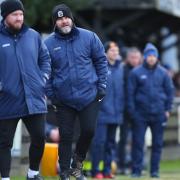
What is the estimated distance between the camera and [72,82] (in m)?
10.9

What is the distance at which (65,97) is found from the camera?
10.9m

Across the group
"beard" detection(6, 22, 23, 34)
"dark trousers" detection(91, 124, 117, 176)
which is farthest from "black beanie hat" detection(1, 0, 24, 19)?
"dark trousers" detection(91, 124, 117, 176)

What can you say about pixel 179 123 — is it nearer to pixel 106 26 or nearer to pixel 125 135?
pixel 125 135

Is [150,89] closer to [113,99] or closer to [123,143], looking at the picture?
[113,99]

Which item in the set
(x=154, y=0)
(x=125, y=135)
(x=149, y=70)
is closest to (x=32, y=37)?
(x=149, y=70)

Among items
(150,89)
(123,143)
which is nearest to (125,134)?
(123,143)

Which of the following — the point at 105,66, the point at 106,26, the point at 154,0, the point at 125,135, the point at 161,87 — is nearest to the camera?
the point at 105,66

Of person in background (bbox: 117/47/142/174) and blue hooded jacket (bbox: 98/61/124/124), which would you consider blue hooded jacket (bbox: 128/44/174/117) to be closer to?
blue hooded jacket (bbox: 98/61/124/124)

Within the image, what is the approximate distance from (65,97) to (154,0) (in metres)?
12.5

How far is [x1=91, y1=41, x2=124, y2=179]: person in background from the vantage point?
14328mm

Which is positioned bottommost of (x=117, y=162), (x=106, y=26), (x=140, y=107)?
(x=117, y=162)

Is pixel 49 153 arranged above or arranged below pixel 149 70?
below

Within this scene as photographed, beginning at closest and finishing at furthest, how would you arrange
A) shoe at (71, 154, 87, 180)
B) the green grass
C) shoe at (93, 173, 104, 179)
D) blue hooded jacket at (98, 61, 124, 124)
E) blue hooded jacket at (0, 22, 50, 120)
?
blue hooded jacket at (0, 22, 50, 120) < shoe at (71, 154, 87, 180) < the green grass < shoe at (93, 173, 104, 179) < blue hooded jacket at (98, 61, 124, 124)

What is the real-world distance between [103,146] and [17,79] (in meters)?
4.52
